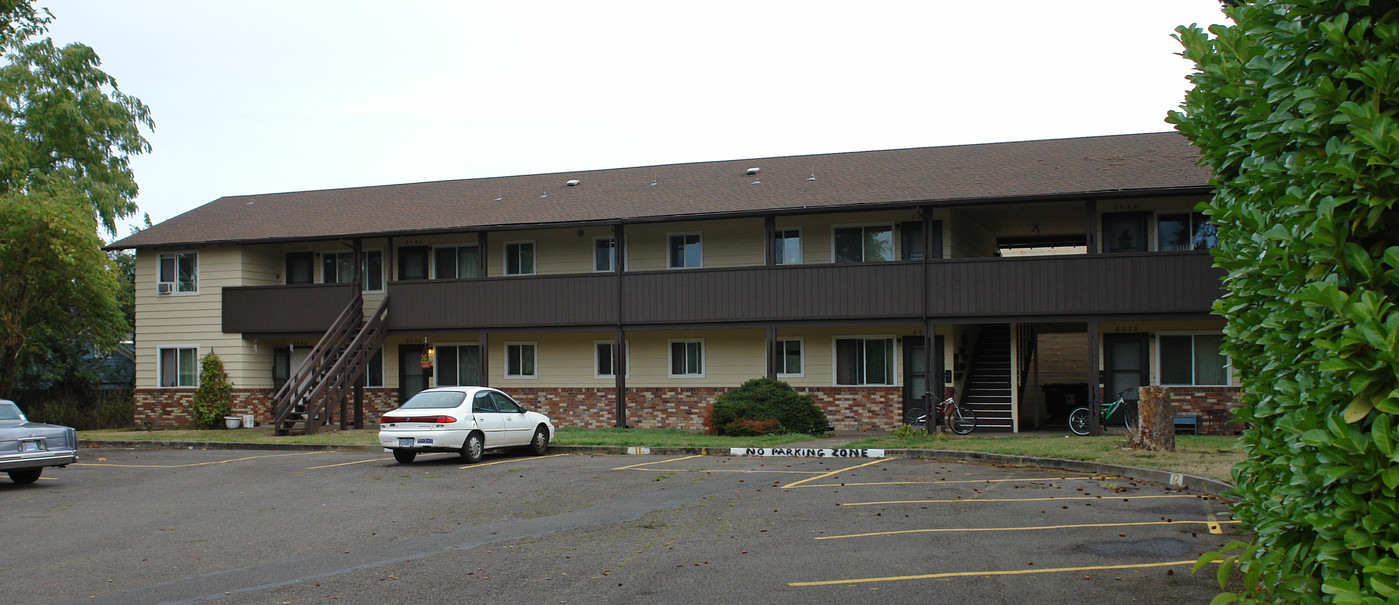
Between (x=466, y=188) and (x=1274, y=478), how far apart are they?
99.4 ft

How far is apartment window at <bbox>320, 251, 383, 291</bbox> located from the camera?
30392 mm

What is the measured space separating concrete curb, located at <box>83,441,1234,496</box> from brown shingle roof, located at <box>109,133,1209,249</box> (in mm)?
6623

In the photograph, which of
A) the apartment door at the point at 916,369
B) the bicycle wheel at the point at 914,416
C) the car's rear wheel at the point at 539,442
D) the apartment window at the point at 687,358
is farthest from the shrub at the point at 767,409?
the car's rear wheel at the point at 539,442

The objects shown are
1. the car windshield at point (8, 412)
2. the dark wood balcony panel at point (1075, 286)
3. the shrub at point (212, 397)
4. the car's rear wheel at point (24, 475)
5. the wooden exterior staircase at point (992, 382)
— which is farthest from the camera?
the shrub at point (212, 397)

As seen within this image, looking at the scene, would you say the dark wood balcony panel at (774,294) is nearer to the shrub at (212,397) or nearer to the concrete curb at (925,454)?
the concrete curb at (925,454)

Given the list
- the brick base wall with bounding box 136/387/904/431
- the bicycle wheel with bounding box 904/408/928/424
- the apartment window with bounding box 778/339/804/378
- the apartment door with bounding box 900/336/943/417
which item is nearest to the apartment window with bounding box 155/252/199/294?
the brick base wall with bounding box 136/387/904/431

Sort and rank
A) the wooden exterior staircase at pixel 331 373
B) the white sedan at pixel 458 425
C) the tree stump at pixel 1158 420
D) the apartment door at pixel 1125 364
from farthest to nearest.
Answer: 1. the wooden exterior staircase at pixel 331 373
2. the apartment door at pixel 1125 364
3. the white sedan at pixel 458 425
4. the tree stump at pixel 1158 420

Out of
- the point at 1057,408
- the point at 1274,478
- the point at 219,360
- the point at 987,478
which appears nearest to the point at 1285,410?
the point at 1274,478

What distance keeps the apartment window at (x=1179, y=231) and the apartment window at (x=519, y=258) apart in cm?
1611

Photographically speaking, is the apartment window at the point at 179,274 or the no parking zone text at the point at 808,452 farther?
the apartment window at the point at 179,274

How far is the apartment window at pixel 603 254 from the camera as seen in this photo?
1116 inches

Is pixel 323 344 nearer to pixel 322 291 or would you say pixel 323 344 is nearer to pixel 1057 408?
pixel 322 291

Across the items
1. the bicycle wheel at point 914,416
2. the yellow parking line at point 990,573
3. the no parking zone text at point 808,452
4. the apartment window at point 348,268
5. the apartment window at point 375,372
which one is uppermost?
the apartment window at point 348,268

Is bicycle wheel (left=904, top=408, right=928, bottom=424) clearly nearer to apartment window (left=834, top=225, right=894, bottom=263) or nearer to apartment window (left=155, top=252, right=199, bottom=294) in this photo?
apartment window (left=834, top=225, right=894, bottom=263)
